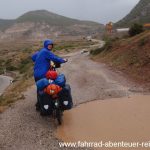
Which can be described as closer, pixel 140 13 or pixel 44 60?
pixel 44 60

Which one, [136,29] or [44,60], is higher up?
[44,60]

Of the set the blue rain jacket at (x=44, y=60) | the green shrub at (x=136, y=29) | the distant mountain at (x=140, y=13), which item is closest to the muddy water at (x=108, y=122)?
the blue rain jacket at (x=44, y=60)

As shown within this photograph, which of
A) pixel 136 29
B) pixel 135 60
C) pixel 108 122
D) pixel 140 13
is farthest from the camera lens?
pixel 140 13

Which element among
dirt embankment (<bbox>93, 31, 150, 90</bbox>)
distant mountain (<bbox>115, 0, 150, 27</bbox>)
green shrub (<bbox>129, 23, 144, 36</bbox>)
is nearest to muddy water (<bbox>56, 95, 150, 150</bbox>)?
dirt embankment (<bbox>93, 31, 150, 90</bbox>)

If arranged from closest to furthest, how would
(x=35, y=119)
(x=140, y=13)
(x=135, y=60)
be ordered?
(x=35, y=119) < (x=135, y=60) < (x=140, y=13)

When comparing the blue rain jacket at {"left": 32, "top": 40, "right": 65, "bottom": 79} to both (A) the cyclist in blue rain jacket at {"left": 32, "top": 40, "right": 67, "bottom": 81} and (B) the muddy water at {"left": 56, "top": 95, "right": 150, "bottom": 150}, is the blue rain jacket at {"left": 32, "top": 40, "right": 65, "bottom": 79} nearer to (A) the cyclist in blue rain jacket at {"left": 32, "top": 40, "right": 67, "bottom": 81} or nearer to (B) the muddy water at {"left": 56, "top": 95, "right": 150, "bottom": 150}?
(A) the cyclist in blue rain jacket at {"left": 32, "top": 40, "right": 67, "bottom": 81}

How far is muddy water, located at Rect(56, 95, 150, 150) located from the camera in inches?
348

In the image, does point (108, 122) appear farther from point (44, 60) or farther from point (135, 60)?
point (135, 60)

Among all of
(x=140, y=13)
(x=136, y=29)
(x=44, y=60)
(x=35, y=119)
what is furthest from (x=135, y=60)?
(x=140, y=13)

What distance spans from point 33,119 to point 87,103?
2653 mm

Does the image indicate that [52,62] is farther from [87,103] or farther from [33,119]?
[87,103]

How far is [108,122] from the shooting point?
10.1 m

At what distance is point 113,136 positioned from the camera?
880cm

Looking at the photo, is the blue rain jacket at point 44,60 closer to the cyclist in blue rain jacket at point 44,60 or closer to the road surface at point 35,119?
the cyclist in blue rain jacket at point 44,60
